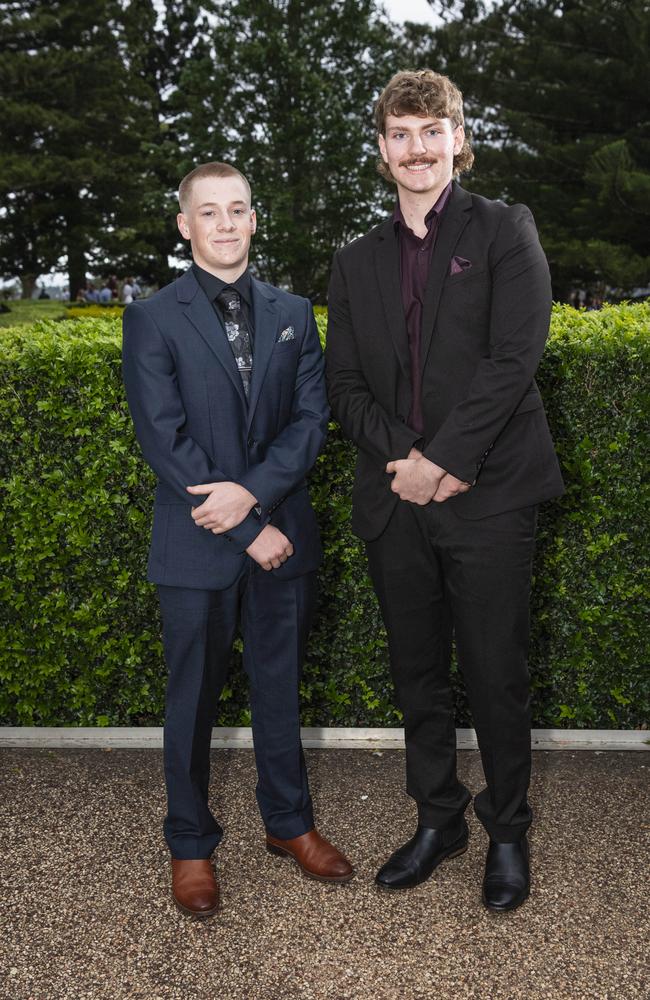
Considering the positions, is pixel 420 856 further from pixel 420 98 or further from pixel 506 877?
pixel 420 98

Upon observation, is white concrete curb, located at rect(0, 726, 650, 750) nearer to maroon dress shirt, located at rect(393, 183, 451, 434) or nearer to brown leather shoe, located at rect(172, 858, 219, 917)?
brown leather shoe, located at rect(172, 858, 219, 917)

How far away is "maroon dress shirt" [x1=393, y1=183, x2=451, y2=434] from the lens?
3113 millimetres

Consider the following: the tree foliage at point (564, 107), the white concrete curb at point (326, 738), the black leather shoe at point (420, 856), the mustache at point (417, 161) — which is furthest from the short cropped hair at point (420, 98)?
the tree foliage at point (564, 107)

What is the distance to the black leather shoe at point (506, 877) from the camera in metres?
3.15

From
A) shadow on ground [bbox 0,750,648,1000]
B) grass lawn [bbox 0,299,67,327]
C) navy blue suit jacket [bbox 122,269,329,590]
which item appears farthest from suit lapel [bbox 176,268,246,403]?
grass lawn [bbox 0,299,67,327]

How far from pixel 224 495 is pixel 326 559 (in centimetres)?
147

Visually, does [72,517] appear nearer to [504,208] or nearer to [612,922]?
[504,208]

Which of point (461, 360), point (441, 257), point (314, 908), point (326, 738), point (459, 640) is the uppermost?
point (441, 257)

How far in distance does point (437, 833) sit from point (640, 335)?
225cm

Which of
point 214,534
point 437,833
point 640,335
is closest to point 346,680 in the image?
point 437,833

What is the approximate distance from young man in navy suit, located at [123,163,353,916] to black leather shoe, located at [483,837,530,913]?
499 millimetres

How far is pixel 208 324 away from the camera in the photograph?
10.1 ft

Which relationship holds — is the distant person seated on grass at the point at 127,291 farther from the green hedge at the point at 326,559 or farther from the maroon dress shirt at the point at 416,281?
the maroon dress shirt at the point at 416,281

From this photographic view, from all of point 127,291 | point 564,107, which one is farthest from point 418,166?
point 127,291
